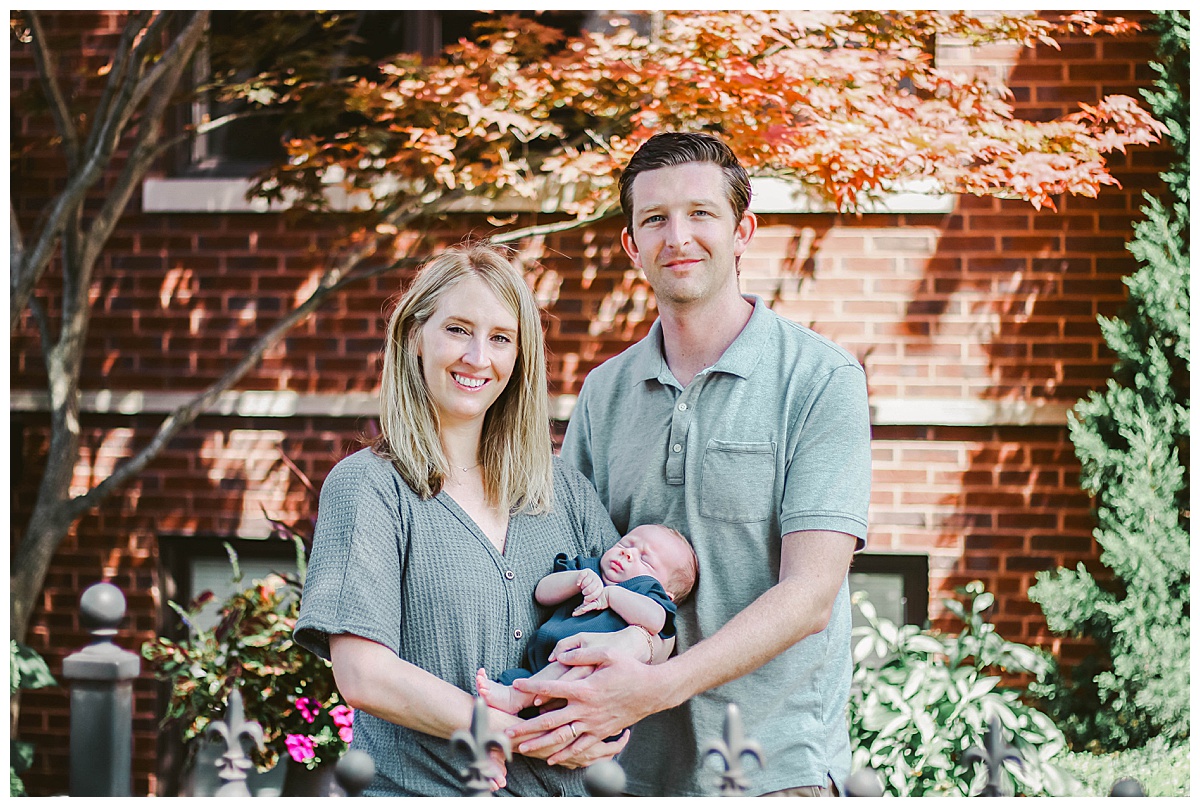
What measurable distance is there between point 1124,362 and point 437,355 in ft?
12.6

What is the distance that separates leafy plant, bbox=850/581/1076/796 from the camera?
408cm

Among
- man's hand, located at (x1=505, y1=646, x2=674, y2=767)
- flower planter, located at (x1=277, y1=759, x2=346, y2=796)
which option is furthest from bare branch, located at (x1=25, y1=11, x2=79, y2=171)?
man's hand, located at (x1=505, y1=646, x2=674, y2=767)

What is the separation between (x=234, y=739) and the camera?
190 centimetres

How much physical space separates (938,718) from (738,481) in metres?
→ 2.33

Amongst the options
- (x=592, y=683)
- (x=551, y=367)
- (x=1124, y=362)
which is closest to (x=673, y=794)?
(x=592, y=683)

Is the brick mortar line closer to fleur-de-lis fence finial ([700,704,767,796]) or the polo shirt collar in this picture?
the polo shirt collar

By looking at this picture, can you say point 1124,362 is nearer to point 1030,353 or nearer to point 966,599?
point 1030,353

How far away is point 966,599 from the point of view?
5191 mm

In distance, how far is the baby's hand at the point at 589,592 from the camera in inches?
85.5

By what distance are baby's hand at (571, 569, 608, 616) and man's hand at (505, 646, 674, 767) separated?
0.09m

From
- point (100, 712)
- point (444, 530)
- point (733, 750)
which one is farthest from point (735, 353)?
point (100, 712)

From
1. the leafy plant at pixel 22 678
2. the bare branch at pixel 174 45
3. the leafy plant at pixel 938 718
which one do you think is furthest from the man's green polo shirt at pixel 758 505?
the leafy plant at pixel 22 678

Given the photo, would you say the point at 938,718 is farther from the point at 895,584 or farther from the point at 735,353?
the point at 735,353

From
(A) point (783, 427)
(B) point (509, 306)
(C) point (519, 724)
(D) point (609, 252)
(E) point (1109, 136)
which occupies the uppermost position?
(E) point (1109, 136)
